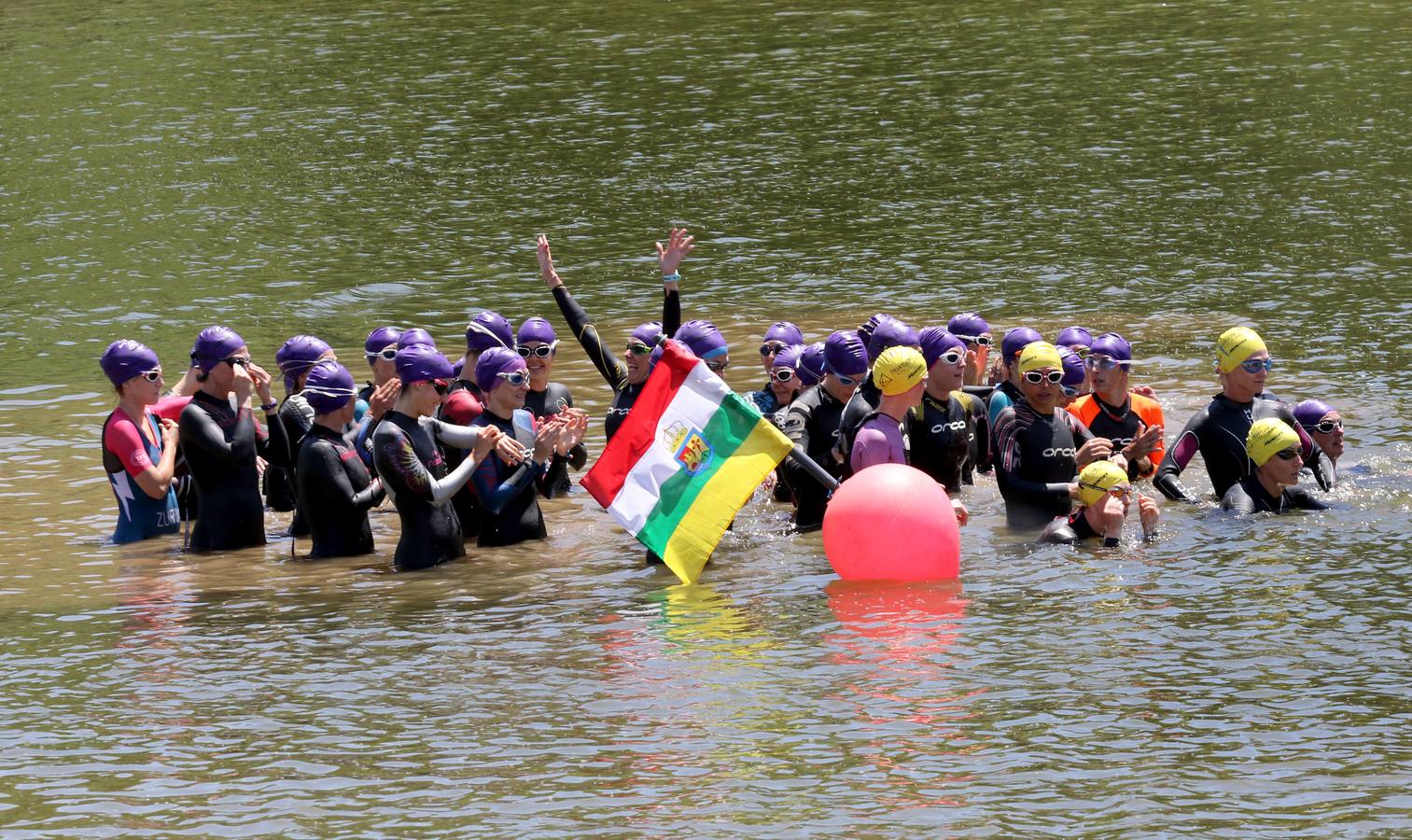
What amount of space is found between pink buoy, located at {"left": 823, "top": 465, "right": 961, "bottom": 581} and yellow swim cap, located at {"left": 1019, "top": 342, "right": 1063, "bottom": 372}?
1.89 m

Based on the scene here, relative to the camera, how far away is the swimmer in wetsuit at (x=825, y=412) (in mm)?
18109

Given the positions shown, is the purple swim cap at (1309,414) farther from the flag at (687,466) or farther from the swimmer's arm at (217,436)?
the swimmer's arm at (217,436)

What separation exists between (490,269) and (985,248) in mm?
8157

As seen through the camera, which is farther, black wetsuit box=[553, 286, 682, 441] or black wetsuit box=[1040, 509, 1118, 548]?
black wetsuit box=[553, 286, 682, 441]

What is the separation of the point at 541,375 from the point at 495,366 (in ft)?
→ 7.93

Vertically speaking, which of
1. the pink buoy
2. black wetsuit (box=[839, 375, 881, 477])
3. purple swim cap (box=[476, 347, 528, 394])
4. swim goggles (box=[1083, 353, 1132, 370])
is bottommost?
the pink buoy

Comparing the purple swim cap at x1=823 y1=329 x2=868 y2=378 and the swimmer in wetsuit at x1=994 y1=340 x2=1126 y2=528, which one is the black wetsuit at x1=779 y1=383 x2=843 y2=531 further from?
the swimmer in wetsuit at x1=994 y1=340 x2=1126 y2=528

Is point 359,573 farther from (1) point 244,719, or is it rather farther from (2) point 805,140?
(2) point 805,140

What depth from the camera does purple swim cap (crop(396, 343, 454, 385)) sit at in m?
16.4

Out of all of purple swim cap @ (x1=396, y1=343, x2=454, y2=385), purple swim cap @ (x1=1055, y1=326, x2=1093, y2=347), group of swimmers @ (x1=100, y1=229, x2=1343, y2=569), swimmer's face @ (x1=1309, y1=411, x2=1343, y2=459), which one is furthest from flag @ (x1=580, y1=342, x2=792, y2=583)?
swimmer's face @ (x1=1309, y1=411, x2=1343, y2=459)

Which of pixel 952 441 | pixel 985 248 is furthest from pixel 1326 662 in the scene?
pixel 985 248

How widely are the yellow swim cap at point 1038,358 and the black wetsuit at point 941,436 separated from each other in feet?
3.39

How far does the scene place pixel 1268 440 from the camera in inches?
684

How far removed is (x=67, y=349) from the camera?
90.6 feet
